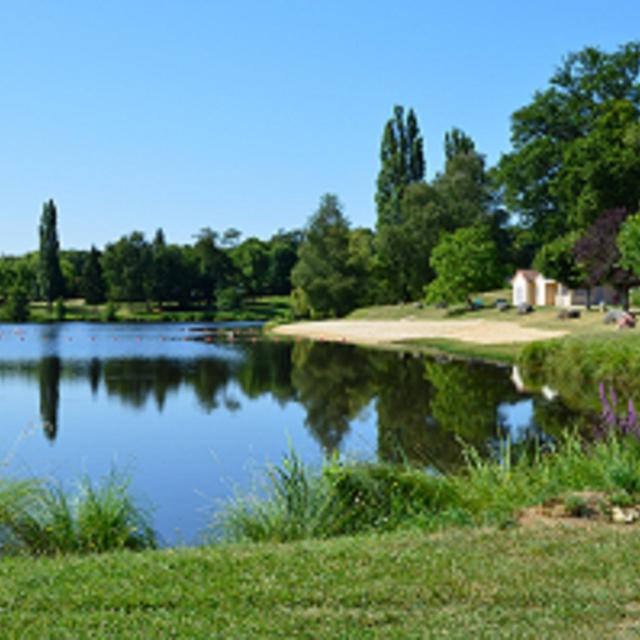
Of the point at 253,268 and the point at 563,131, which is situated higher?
the point at 563,131

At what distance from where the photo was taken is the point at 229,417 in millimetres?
18938

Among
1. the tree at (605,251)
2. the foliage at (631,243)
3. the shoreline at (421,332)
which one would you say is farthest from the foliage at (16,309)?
the foliage at (631,243)

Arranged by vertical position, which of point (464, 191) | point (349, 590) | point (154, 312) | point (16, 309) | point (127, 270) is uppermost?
point (464, 191)

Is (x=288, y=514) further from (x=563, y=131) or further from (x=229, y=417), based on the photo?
(x=563, y=131)

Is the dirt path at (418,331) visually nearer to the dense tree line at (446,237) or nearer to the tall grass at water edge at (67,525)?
the dense tree line at (446,237)

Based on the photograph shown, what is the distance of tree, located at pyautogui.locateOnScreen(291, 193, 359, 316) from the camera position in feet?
237

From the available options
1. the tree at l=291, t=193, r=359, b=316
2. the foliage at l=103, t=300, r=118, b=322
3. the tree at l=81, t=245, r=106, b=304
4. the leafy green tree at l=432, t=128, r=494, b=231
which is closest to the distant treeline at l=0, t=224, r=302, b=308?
the tree at l=81, t=245, r=106, b=304

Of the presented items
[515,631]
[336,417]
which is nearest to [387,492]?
[515,631]

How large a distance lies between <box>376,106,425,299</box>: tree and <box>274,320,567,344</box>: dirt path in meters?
11.1

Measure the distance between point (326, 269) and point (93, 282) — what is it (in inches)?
1749

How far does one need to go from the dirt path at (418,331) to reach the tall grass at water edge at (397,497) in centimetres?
2718

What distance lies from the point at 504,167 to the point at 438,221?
58.6 ft

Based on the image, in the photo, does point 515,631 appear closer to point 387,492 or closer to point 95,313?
point 387,492

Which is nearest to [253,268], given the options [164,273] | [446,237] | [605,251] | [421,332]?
[164,273]
